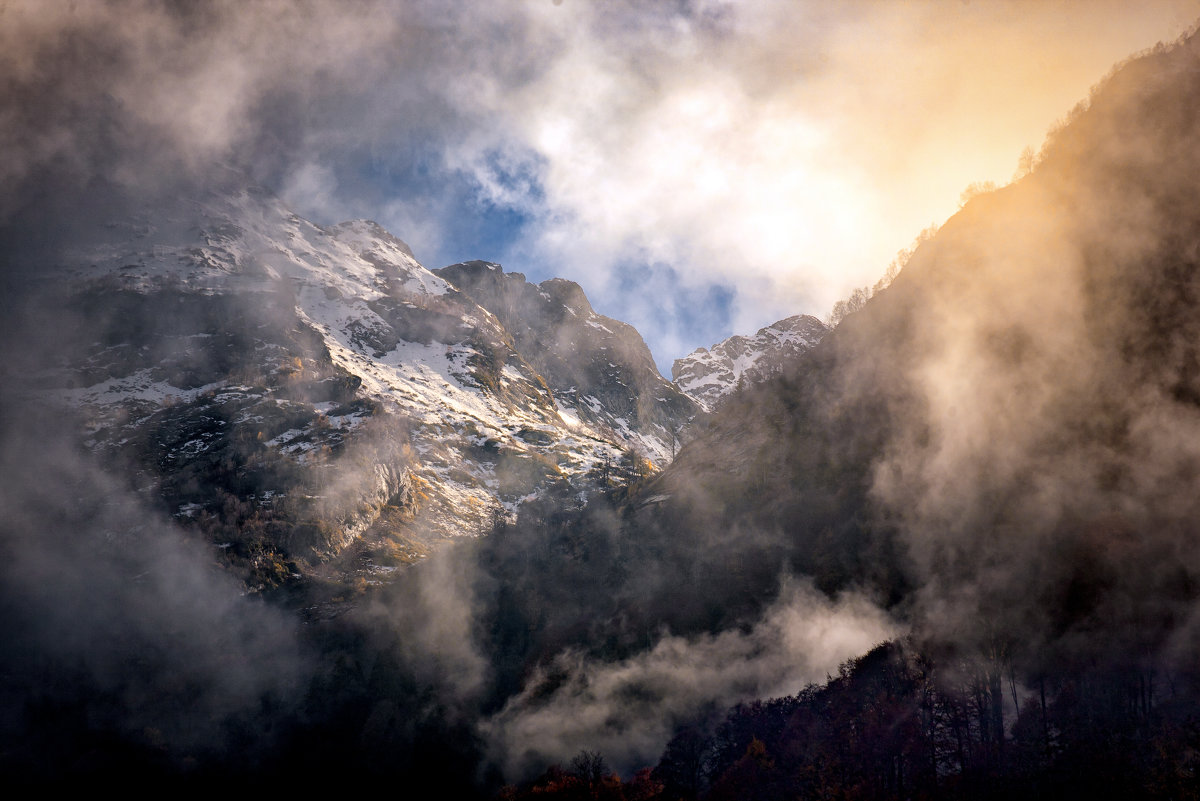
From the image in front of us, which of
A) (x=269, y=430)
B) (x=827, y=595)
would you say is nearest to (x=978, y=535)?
(x=827, y=595)

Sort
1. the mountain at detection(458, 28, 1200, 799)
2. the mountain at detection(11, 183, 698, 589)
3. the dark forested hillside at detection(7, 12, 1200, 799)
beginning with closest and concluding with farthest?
the mountain at detection(458, 28, 1200, 799) → the dark forested hillside at detection(7, 12, 1200, 799) → the mountain at detection(11, 183, 698, 589)

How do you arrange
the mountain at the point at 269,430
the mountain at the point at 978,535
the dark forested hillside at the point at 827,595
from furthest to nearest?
the mountain at the point at 269,430, the dark forested hillside at the point at 827,595, the mountain at the point at 978,535

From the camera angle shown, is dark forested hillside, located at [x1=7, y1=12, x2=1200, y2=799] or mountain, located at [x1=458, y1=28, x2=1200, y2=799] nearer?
mountain, located at [x1=458, y1=28, x2=1200, y2=799]

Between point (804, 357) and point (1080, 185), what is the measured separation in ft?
185

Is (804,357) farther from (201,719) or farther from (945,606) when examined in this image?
(201,719)

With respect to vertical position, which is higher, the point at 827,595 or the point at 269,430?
the point at 269,430

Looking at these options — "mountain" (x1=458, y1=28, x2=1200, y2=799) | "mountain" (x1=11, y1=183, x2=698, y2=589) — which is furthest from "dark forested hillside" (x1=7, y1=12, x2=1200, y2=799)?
"mountain" (x1=11, y1=183, x2=698, y2=589)

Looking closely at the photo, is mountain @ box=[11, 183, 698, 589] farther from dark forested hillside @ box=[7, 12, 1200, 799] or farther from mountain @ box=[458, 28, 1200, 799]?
mountain @ box=[458, 28, 1200, 799]

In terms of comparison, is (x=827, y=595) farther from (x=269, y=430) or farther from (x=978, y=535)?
(x=269, y=430)

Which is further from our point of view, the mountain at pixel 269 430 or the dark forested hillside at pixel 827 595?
the mountain at pixel 269 430

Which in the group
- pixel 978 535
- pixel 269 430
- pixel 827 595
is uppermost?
pixel 269 430

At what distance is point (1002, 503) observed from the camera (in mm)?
82562

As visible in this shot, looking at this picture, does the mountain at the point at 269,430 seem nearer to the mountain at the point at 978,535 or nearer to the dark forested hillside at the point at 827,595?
the dark forested hillside at the point at 827,595

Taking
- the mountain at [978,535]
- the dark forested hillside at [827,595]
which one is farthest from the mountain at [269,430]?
the mountain at [978,535]
